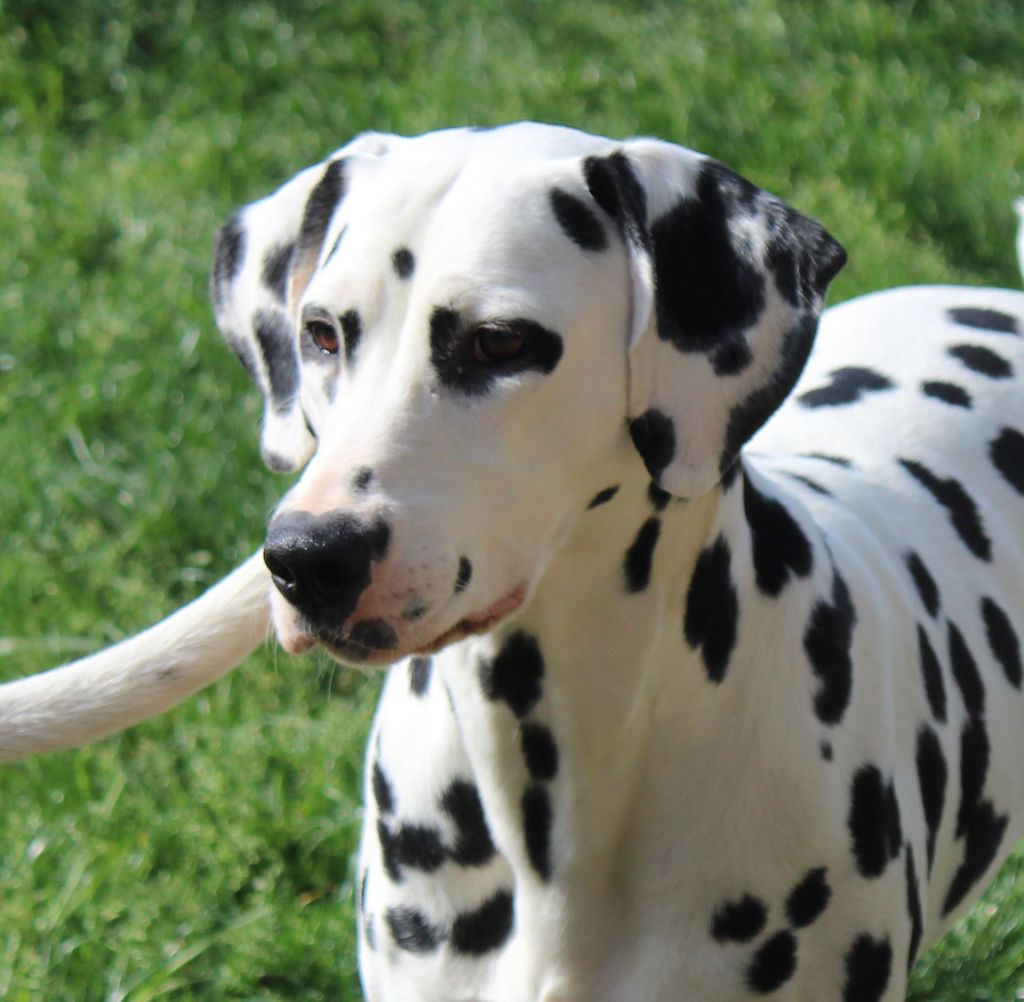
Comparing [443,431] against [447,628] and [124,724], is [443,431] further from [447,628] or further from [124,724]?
[124,724]

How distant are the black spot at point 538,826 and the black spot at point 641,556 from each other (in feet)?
1.19

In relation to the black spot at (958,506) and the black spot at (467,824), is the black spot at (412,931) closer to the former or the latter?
the black spot at (467,824)

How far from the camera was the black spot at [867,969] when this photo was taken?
268 centimetres

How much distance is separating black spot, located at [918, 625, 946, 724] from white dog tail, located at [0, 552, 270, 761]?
3.73 ft

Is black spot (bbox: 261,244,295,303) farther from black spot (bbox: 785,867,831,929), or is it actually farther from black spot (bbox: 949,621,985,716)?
black spot (bbox: 949,621,985,716)

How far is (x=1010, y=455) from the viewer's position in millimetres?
3545

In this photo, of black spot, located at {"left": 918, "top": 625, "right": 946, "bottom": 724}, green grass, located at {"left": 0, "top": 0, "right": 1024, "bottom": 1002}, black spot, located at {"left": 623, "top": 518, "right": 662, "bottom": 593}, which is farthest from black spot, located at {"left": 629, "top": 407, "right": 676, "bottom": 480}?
green grass, located at {"left": 0, "top": 0, "right": 1024, "bottom": 1002}

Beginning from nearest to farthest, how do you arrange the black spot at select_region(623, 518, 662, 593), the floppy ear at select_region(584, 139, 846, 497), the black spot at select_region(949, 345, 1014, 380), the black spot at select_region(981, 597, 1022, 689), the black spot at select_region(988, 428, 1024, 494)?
the floppy ear at select_region(584, 139, 846, 497) < the black spot at select_region(623, 518, 662, 593) < the black spot at select_region(981, 597, 1022, 689) < the black spot at select_region(988, 428, 1024, 494) < the black spot at select_region(949, 345, 1014, 380)

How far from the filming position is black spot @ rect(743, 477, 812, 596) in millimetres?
2717

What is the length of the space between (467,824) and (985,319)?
5.94 feet

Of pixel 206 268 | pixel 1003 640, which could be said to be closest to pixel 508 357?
pixel 1003 640

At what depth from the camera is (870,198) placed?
6.11 m

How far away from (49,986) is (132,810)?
1.69 feet

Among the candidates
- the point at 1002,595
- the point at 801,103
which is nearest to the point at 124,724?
the point at 1002,595
